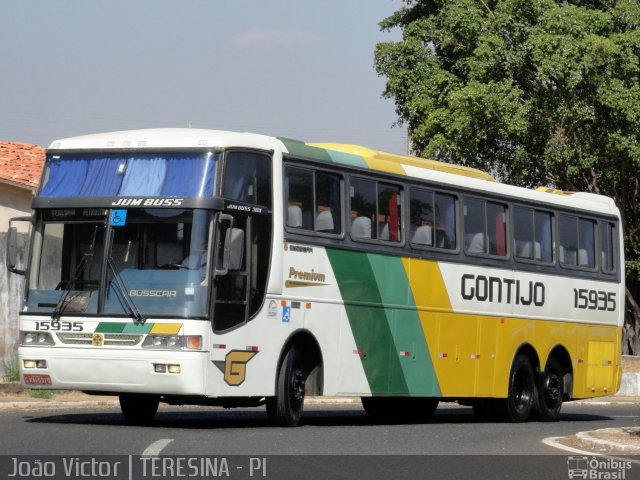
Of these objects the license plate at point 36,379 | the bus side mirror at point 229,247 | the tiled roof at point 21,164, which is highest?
the tiled roof at point 21,164

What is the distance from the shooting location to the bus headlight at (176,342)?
644 inches

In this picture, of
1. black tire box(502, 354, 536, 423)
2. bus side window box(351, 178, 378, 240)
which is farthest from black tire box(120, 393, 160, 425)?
black tire box(502, 354, 536, 423)

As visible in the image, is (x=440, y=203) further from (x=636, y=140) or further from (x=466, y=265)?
(x=636, y=140)

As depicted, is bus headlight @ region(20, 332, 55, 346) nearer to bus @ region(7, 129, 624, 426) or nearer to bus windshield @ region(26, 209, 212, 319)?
bus @ region(7, 129, 624, 426)

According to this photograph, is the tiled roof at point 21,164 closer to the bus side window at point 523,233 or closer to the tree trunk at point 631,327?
the bus side window at point 523,233

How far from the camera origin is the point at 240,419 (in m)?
20.2

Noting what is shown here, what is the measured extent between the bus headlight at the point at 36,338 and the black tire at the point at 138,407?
1665mm

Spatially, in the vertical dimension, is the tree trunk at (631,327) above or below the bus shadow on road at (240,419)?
above

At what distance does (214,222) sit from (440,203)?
213 inches

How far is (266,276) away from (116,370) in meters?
2.14

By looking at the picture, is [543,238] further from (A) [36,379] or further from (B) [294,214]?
(A) [36,379]

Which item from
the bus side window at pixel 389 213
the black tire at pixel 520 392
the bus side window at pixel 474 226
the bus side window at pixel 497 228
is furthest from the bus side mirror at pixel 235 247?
the black tire at pixel 520 392

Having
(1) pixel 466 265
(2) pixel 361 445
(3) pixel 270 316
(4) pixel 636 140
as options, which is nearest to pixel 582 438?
(2) pixel 361 445

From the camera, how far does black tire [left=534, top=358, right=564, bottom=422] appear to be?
2366cm
